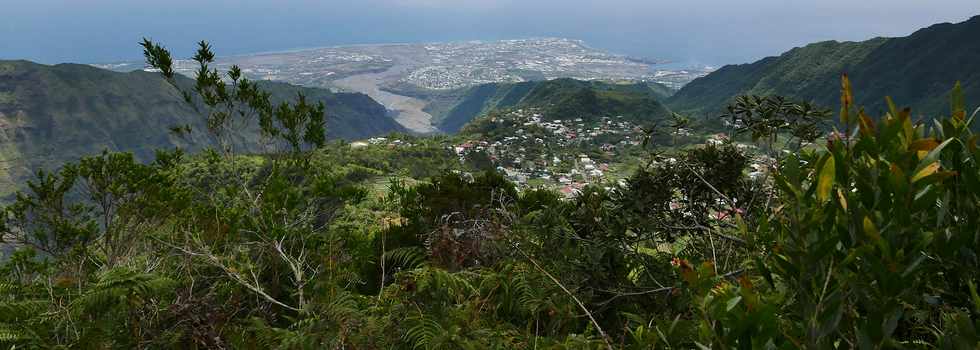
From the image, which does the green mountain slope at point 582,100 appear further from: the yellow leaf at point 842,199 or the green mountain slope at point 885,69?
the yellow leaf at point 842,199

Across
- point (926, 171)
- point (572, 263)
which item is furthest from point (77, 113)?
point (926, 171)

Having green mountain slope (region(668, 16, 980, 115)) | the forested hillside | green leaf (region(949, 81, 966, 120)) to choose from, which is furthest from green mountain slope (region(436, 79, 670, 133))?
green leaf (region(949, 81, 966, 120))

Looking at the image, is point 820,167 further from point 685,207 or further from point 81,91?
point 81,91

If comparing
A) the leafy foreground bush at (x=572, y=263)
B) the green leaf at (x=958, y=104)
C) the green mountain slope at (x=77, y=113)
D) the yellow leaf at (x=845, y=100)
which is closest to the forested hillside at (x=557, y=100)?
the green mountain slope at (x=77, y=113)

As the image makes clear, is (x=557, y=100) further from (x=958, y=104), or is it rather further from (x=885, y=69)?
(x=958, y=104)

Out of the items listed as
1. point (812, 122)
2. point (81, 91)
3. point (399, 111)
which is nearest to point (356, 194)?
point (812, 122)

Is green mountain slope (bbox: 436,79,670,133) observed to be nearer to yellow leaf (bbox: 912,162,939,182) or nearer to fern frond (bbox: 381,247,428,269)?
fern frond (bbox: 381,247,428,269)
